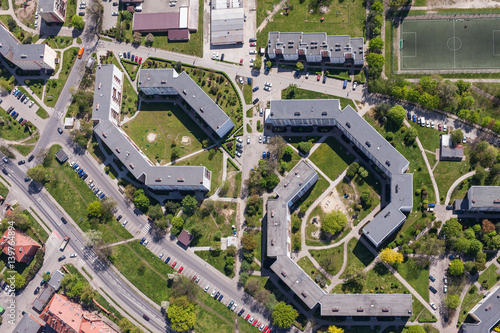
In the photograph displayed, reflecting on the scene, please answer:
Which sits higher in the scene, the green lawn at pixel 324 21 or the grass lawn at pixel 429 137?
the green lawn at pixel 324 21

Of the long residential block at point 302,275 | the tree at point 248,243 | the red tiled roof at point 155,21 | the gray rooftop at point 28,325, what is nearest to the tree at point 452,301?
the long residential block at point 302,275

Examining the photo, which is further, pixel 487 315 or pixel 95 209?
pixel 95 209

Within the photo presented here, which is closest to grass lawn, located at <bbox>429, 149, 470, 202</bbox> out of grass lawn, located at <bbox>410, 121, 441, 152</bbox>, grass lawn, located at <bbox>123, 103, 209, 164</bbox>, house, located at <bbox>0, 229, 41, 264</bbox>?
grass lawn, located at <bbox>410, 121, 441, 152</bbox>

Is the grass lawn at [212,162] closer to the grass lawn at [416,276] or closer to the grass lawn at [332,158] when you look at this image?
the grass lawn at [332,158]

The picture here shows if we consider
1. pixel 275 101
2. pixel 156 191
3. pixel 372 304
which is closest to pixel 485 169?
pixel 372 304

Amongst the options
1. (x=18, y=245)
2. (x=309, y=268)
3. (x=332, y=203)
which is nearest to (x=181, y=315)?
(x=309, y=268)

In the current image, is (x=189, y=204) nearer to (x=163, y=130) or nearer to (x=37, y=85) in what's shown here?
(x=163, y=130)
